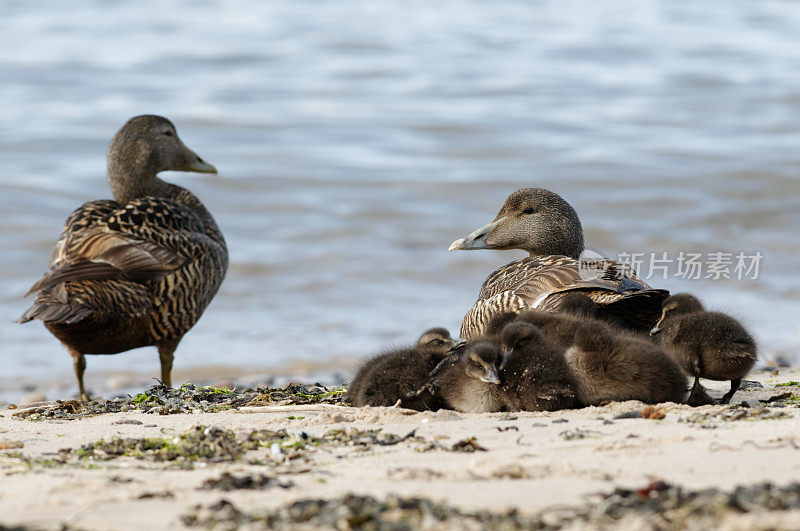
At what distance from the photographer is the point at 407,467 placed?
3.70m

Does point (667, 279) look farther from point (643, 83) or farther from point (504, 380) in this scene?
point (643, 83)

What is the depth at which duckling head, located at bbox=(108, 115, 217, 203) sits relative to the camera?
324 inches

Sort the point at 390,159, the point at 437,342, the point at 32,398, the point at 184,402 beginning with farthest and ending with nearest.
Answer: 1. the point at 390,159
2. the point at 32,398
3. the point at 184,402
4. the point at 437,342

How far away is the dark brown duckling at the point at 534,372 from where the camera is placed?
484cm

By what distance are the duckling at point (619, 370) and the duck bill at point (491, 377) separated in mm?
456

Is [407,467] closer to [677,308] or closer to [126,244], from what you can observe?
[677,308]

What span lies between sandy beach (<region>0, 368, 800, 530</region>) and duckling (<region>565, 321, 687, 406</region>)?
12 centimetres

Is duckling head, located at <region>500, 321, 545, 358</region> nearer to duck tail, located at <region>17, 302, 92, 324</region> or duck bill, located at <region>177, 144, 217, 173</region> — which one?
duck tail, located at <region>17, 302, 92, 324</region>

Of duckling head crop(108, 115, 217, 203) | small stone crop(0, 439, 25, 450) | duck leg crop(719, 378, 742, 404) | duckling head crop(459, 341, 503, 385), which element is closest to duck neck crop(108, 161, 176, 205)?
duckling head crop(108, 115, 217, 203)

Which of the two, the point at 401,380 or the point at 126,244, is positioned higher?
the point at 126,244

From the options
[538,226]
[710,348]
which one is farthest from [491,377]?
[538,226]

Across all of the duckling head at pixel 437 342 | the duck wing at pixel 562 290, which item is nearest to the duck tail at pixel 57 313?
the duckling head at pixel 437 342

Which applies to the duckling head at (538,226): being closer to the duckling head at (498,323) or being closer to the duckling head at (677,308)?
the duckling head at (677,308)

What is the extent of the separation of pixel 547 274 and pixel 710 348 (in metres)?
1.28
